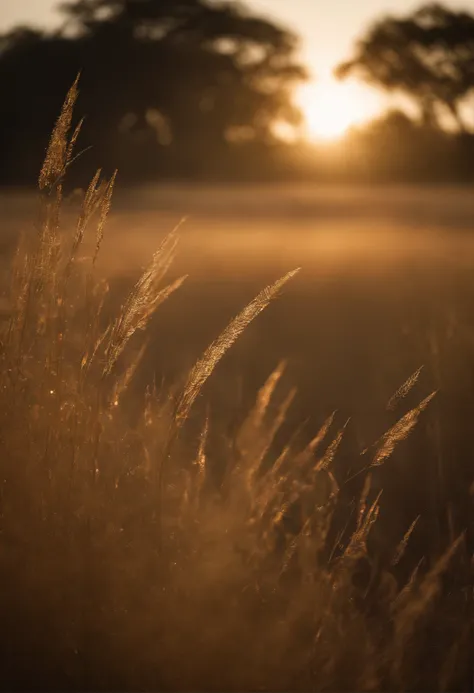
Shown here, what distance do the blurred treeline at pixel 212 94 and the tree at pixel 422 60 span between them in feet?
0.09

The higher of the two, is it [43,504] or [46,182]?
[46,182]

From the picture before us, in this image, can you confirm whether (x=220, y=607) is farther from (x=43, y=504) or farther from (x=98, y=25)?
A: (x=98, y=25)

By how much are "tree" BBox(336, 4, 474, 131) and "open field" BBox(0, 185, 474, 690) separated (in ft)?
24.3

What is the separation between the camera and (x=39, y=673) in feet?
4.82

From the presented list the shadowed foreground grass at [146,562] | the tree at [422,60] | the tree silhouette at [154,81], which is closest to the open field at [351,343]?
the shadowed foreground grass at [146,562]

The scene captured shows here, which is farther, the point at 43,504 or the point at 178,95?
the point at 178,95

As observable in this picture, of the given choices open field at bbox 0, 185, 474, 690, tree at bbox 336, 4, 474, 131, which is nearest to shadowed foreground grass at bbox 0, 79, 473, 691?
open field at bbox 0, 185, 474, 690

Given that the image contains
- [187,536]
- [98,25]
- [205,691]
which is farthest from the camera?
[98,25]

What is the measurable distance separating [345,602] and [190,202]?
1564 cm

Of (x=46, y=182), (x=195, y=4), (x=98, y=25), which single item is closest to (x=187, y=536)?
(x=46, y=182)

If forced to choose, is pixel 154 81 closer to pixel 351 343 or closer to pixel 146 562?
pixel 351 343

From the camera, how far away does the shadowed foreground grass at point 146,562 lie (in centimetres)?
147

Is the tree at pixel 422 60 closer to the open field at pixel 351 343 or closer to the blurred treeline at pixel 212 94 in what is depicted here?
the blurred treeline at pixel 212 94

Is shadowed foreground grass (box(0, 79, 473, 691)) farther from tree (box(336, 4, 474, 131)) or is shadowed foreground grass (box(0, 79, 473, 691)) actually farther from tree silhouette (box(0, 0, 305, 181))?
tree (box(336, 4, 474, 131))
